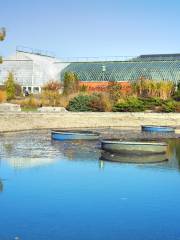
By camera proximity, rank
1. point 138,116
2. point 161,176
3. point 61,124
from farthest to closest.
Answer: point 138,116 < point 61,124 < point 161,176

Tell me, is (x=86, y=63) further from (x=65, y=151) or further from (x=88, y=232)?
(x=88, y=232)

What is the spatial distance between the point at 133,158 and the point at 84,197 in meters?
10.7

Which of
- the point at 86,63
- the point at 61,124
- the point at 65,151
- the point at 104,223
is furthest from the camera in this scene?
the point at 86,63

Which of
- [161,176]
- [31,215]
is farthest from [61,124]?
[31,215]

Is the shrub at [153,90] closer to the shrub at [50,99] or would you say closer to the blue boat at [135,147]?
the shrub at [50,99]

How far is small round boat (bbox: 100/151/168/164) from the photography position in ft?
93.6

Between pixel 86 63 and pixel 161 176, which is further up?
pixel 86 63

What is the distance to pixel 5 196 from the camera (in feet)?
61.7

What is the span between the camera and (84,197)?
18984 millimetres

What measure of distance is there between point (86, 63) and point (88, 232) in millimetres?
72436

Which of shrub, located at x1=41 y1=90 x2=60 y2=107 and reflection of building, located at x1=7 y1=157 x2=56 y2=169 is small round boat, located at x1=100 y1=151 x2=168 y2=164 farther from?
shrub, located at x1=41 y1=90 x2=60 y2=107

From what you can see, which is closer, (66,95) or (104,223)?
(104,223)

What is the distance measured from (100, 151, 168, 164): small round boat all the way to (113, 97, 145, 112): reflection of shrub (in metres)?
22.9

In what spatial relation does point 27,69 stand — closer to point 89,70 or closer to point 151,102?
point 89,70
